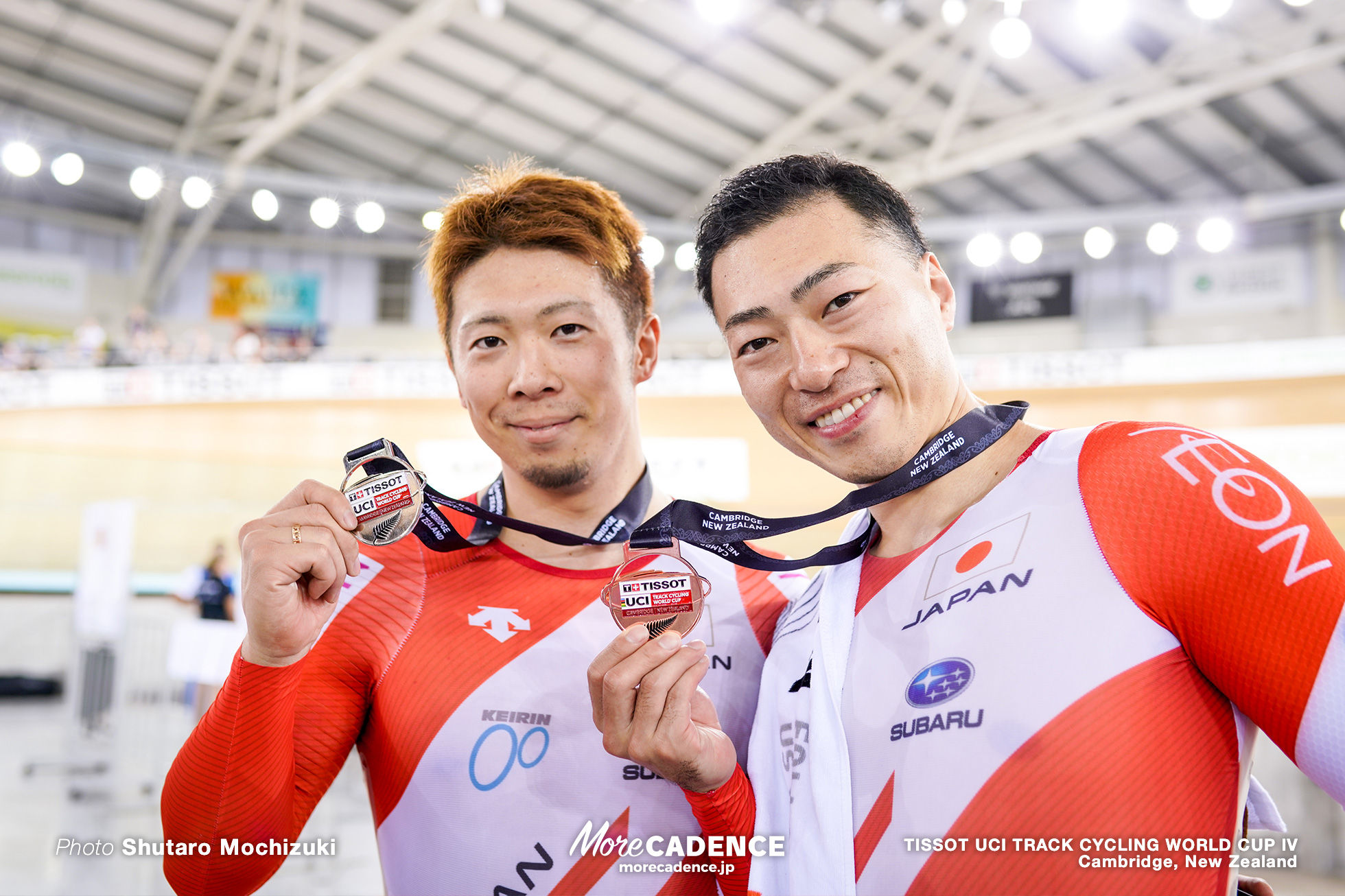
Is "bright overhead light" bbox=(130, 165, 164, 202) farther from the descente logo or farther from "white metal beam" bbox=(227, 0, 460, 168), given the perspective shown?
the descente logo

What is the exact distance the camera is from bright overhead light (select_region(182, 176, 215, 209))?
616 inches

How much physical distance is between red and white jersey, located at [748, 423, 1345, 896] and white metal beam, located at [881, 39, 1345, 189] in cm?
1407

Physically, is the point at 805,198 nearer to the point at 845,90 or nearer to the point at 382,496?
the point at 382,496

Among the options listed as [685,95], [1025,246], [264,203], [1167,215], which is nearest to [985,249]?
[1025,246]

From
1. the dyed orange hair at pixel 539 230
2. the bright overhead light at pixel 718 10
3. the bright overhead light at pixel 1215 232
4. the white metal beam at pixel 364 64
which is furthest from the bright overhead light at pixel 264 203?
the bright overhead light at pixel 1215 232

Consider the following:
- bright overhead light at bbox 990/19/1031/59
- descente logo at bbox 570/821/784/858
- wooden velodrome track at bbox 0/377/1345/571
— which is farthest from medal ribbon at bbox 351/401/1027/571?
bright overhead light at bbox 990/19/1031/59

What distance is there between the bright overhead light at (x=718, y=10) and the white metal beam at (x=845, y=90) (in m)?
2.60

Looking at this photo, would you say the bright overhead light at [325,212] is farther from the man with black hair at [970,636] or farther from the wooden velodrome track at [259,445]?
the man with black hair at [970,636]

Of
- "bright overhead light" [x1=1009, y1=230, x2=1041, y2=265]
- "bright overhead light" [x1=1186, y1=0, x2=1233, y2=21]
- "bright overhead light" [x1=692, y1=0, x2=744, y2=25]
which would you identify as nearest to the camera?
"bright overhead light" [x1=1186, y1=0, x2=1233, y2=21]

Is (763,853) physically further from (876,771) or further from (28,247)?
(28,247)

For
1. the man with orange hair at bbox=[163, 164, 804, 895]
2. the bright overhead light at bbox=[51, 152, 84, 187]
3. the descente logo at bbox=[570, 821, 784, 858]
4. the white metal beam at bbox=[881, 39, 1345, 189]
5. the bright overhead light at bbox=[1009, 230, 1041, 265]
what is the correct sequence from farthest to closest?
the bright overhead light at bbox=[1009, 230, 1041, 265], the bright overhead light at bbox=[51, 152, 84, 187], the white metal beam at bbox=[881, 39, 1345, 189], the descente logo at bbox=[570, 821, 784, 858], the man with orange hair at bbox=[163, 164, 804, 895]

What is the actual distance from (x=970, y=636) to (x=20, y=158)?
17.3 meters

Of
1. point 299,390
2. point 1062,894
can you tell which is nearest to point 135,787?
point 299,390

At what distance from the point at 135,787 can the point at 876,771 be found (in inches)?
351
